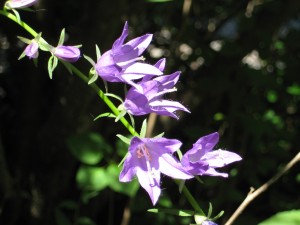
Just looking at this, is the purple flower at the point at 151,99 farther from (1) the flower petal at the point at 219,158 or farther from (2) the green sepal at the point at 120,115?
(1) the flower petal at the point at 219,158

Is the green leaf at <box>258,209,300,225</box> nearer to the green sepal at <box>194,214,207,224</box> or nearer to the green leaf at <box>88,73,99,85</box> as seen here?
the green sepal at <box>194,214,207,224</box>

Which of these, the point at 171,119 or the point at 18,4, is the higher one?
the point at 18,4

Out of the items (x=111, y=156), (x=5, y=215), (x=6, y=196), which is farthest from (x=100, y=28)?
(x=5, y=215)

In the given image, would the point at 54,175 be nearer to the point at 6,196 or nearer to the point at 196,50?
the point at 6,196

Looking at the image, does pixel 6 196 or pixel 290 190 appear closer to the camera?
pixel 6 196

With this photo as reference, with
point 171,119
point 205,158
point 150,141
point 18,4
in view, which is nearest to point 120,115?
point 150,141

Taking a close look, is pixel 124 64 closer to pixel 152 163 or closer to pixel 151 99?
pixel 151 99

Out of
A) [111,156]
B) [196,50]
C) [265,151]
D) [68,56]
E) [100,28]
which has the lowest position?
[265,151]

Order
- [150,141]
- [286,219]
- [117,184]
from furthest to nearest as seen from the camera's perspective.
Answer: [117,184]
[286,219]
[150,141]
